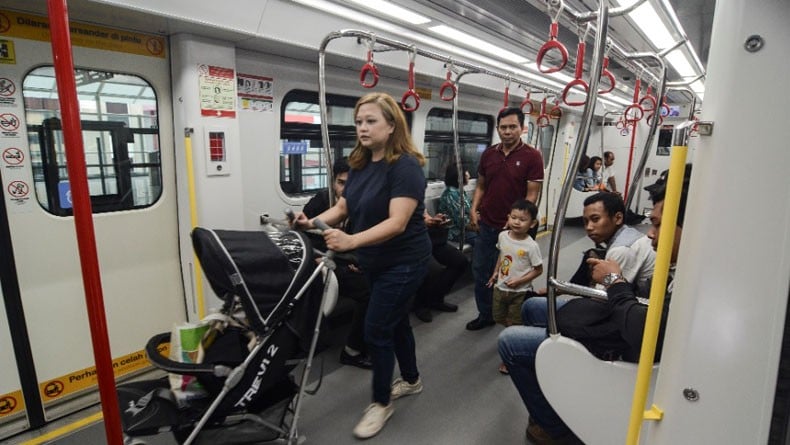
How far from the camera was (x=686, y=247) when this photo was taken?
0.92 metres

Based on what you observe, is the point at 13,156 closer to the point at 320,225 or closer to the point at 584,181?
the point at 320,225

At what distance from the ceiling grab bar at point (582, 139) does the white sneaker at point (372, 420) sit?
128 cm

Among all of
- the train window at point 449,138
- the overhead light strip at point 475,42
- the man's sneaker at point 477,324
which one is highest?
the overhead light strip at point 475,42

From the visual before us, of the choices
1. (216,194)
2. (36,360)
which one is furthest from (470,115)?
(36,360)

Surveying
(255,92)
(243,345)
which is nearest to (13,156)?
(255,92)

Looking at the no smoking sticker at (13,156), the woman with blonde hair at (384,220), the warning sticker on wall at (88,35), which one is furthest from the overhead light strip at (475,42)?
the no smoking sticker at (13,156)

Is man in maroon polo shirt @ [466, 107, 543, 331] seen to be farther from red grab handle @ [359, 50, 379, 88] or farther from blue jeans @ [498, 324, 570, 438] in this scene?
blue jeans @ [498, 324, 570, 438]

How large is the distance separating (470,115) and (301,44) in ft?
12.2

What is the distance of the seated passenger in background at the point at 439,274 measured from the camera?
13.2 feet

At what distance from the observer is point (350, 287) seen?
329 centimetres

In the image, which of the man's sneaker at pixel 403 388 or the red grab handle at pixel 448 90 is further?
the red grab handle at pixel 448 90

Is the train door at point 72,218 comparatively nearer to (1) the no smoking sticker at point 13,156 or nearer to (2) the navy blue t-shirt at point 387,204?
(1) the no smoking sticker at point 13,156

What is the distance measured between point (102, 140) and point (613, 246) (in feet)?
10.3

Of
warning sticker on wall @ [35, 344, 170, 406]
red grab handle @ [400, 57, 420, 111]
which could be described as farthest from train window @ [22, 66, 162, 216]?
red grab handle @ [400, 57, 420, 111]
